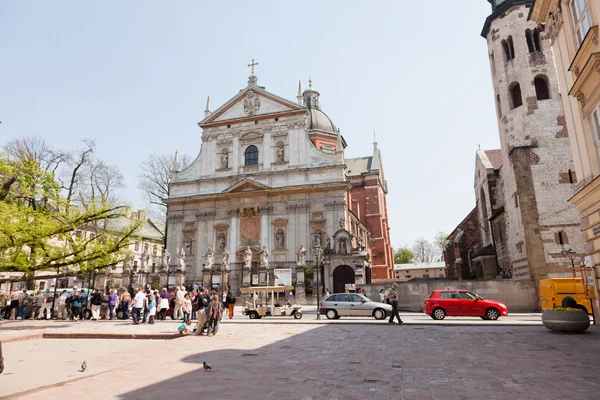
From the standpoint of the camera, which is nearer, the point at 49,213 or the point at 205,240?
the point at 49,213

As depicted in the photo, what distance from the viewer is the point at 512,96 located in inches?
990

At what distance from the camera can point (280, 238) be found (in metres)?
36.8

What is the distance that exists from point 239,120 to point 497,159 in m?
24.4

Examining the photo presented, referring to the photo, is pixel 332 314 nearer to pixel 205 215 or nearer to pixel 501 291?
pixel 501 291

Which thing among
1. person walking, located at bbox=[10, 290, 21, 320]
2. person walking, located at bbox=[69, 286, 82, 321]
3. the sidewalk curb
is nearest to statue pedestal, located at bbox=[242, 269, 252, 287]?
person walking, located at bbox=[69, 286, 82, 321]

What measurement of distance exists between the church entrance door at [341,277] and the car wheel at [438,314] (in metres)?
13.3

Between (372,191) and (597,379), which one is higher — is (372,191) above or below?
above

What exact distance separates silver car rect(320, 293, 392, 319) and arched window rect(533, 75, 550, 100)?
640 inches

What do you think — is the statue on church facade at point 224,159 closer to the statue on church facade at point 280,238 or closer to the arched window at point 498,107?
the statue on church facade at point 280,238

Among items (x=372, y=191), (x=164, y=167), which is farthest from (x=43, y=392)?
(x=372, y=191)

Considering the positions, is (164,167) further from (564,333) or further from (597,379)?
(597,379)

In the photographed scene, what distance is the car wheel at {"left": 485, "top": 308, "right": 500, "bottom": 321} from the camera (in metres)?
17.3

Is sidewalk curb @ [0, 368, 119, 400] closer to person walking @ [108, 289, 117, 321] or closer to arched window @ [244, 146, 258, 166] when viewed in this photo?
person walking @ [108, 289, 117, 321]

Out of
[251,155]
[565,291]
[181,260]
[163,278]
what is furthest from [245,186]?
[565,291]
